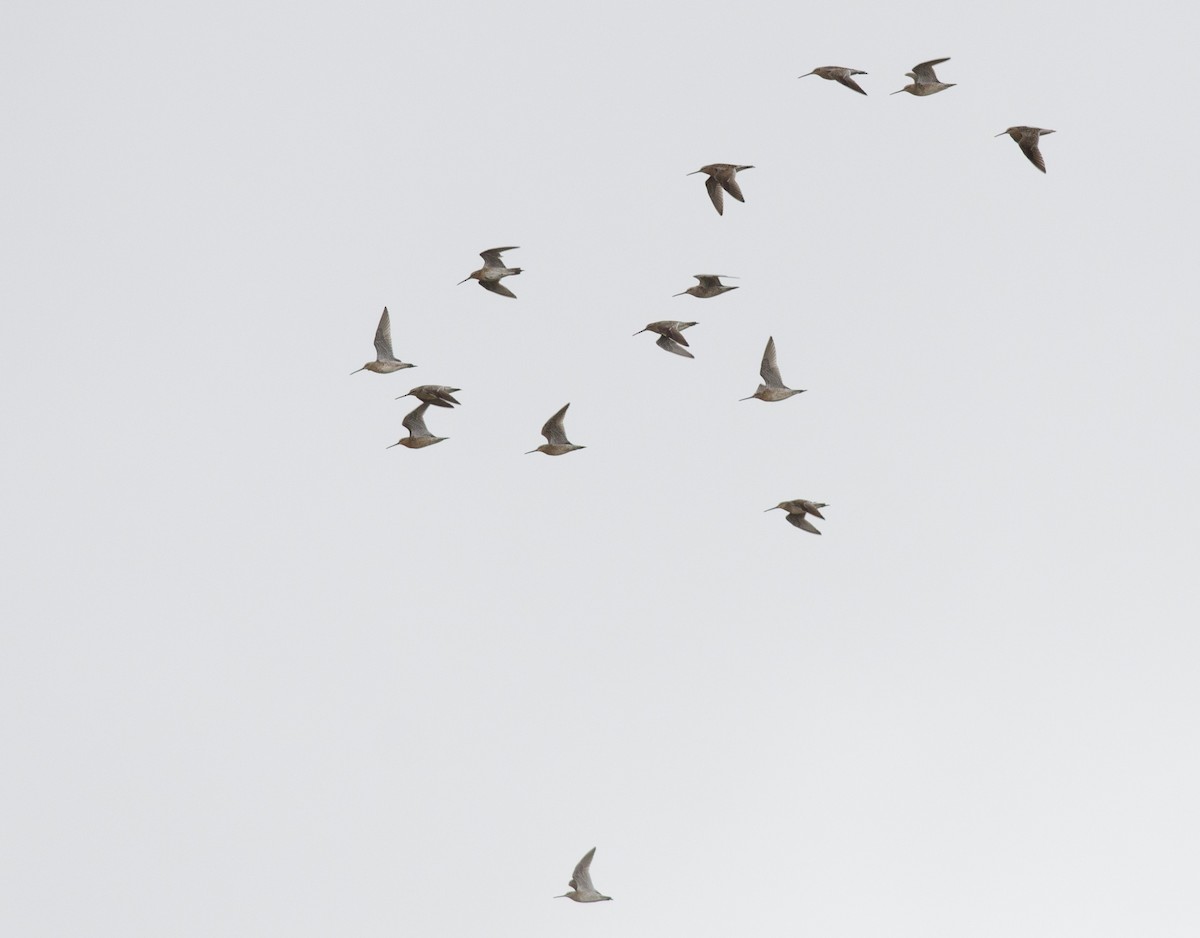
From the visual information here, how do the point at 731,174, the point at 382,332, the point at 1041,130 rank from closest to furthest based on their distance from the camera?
the point at 1041,130 < the point at 731,174 < the point at 382,332

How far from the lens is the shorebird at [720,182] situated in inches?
1855

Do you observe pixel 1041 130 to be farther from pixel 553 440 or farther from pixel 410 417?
pixel 410 417

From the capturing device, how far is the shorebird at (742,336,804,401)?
48.5m

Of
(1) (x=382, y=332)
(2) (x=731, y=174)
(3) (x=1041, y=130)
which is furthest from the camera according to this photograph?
(1) (x=382, y=332)

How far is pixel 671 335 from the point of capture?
48969 millimetres

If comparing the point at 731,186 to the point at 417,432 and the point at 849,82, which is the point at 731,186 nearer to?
the point at 849,82

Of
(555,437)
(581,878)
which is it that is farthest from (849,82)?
(581,878)

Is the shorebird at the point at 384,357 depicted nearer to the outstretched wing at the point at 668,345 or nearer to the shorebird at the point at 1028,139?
the outstretched wing at the point at 668,345

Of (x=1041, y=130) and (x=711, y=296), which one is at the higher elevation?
(x=1041, y=130)

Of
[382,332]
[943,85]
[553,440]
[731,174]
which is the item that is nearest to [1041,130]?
[943,85]

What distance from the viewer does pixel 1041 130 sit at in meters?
44.4

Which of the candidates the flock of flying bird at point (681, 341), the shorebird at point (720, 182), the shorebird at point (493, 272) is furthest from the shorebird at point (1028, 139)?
the shorebird at point (493, 272)

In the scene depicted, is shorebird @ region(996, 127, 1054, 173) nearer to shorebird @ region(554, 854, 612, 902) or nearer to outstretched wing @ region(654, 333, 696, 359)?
outstretched wing @ region(654, 333, 696, 359)

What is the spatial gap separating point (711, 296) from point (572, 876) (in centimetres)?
1336
